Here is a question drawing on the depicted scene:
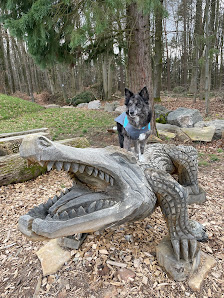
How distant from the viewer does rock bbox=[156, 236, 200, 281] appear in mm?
2076

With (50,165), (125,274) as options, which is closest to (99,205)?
(50,165)

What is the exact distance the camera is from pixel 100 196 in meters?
1.80

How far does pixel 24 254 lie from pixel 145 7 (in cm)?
448

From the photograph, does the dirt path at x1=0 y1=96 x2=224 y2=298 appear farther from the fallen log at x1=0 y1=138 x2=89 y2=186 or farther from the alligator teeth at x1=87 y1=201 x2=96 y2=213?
the fallen log at x1=0 y1=138 x2=89 y2=186

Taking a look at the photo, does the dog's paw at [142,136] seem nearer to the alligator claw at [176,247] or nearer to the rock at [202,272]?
the alligator claw at [176,247]

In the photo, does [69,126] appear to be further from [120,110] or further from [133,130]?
[133,130]

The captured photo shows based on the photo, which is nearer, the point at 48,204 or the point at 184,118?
the point at 48,204

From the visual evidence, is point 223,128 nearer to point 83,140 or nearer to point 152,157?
point 83,140

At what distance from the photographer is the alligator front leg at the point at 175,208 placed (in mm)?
2076

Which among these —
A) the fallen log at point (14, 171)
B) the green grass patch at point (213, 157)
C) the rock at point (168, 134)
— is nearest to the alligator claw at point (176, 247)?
the fallen log at point (14, 171)

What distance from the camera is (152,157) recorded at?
2.75 metres

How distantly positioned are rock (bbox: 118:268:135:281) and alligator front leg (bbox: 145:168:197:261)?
49 cm

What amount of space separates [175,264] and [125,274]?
0.51m

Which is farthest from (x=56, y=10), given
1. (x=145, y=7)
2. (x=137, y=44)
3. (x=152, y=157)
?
(x=152, y=157)
